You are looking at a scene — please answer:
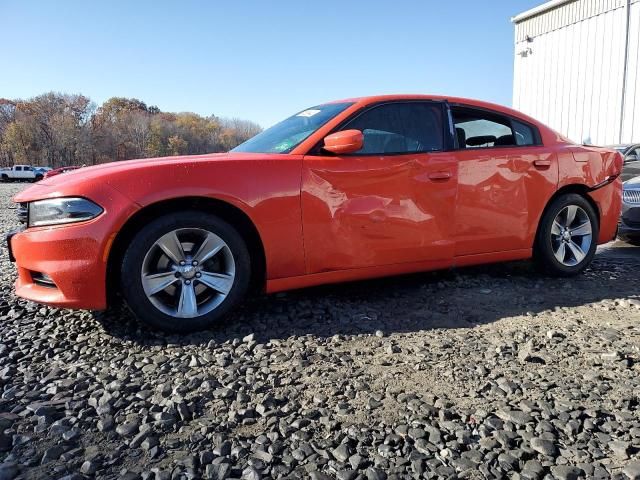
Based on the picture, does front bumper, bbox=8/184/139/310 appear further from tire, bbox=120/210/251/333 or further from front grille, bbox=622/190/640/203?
front grille, bbox=622/190/640/203

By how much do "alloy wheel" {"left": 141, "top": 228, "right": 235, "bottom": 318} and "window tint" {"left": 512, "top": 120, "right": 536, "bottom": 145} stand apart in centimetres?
264

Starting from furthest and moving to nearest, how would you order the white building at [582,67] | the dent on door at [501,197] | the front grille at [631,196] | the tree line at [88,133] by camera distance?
the tree line at [88,133] → the white building at [582,67] → the front grille at [631,196] → the dent on door at [501,197]

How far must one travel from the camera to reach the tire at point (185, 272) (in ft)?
9.08

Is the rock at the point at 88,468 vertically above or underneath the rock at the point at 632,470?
above

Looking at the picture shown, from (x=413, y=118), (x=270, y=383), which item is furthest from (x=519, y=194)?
(x=270, y=383)

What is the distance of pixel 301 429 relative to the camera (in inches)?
73.9

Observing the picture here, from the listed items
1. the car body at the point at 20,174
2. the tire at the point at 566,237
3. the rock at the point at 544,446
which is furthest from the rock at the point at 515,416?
the car body at the point at 20,174

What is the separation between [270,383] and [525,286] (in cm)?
256

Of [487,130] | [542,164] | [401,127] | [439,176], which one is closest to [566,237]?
[542,164]

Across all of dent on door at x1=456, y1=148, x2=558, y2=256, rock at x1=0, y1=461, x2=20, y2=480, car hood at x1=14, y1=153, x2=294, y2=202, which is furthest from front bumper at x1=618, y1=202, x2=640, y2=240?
rock at x1=0, y1=461, x2=20, y2=480

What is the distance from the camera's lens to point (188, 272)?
9.52 feet

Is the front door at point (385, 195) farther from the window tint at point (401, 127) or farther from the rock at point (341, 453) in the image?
the rock at point (341, 453)

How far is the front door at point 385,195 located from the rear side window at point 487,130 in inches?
7.9

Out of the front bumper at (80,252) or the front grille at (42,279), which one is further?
the front grille at (42,279)
